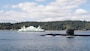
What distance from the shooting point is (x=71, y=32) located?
10256cm

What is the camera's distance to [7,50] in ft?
156

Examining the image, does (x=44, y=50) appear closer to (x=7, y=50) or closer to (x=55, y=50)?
(x=55, y=50)

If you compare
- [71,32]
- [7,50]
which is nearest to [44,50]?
[7,50]

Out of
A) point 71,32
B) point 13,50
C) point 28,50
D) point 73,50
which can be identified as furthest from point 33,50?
point 71,32

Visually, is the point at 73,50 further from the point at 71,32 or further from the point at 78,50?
the point at 71,32

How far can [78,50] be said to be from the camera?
46.6 meters

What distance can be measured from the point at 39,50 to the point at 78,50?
7.18 m

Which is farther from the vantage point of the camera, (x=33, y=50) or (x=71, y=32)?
(x=71, y=32)

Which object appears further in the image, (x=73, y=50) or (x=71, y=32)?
(x=71, y=32)

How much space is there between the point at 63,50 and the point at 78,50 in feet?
9.15

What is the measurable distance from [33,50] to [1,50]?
6049 mm

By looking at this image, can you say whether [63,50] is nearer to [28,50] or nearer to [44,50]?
[44,50]

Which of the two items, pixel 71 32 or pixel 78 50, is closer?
pixel 78 50

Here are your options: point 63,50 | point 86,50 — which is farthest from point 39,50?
point 86,50
